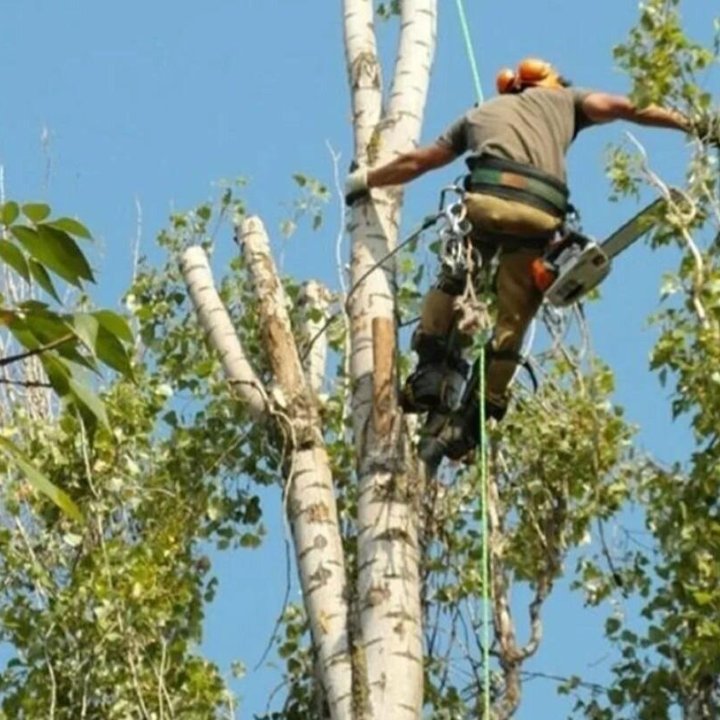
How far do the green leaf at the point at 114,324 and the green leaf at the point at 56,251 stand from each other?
0.04 metres

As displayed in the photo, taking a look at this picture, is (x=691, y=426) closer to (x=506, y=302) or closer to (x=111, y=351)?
(x=506, y=302)

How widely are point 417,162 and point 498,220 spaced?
438mm

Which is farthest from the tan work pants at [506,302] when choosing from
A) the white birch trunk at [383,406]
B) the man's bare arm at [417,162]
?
the man's bare arm at [417,162]

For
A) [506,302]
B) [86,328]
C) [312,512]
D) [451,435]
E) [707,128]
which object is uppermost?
[707,128]

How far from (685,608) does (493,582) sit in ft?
2.24

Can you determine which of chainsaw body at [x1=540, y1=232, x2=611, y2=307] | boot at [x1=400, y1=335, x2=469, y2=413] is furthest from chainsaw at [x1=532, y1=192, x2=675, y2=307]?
boot at [x1=400, y1=335, x2=469, y2=413]

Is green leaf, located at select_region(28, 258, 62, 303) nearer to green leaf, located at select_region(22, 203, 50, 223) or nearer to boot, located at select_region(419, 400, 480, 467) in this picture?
green leaf, located at select_region(22, 203, 50, 223)

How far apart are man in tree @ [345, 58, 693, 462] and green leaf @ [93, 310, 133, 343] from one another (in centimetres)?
408

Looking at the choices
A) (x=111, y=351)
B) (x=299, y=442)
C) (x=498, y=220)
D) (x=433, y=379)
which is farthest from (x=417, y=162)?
(x=111, y=351)

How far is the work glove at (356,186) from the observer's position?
6.93m

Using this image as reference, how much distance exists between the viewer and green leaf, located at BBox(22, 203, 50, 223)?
2.35 meters

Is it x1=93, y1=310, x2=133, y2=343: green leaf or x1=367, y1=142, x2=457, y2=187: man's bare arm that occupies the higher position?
x1=367, y1=142, x2=457, y2=187: man's bare arm

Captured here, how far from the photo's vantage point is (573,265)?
6332 millimetres

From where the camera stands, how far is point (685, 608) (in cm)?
707
